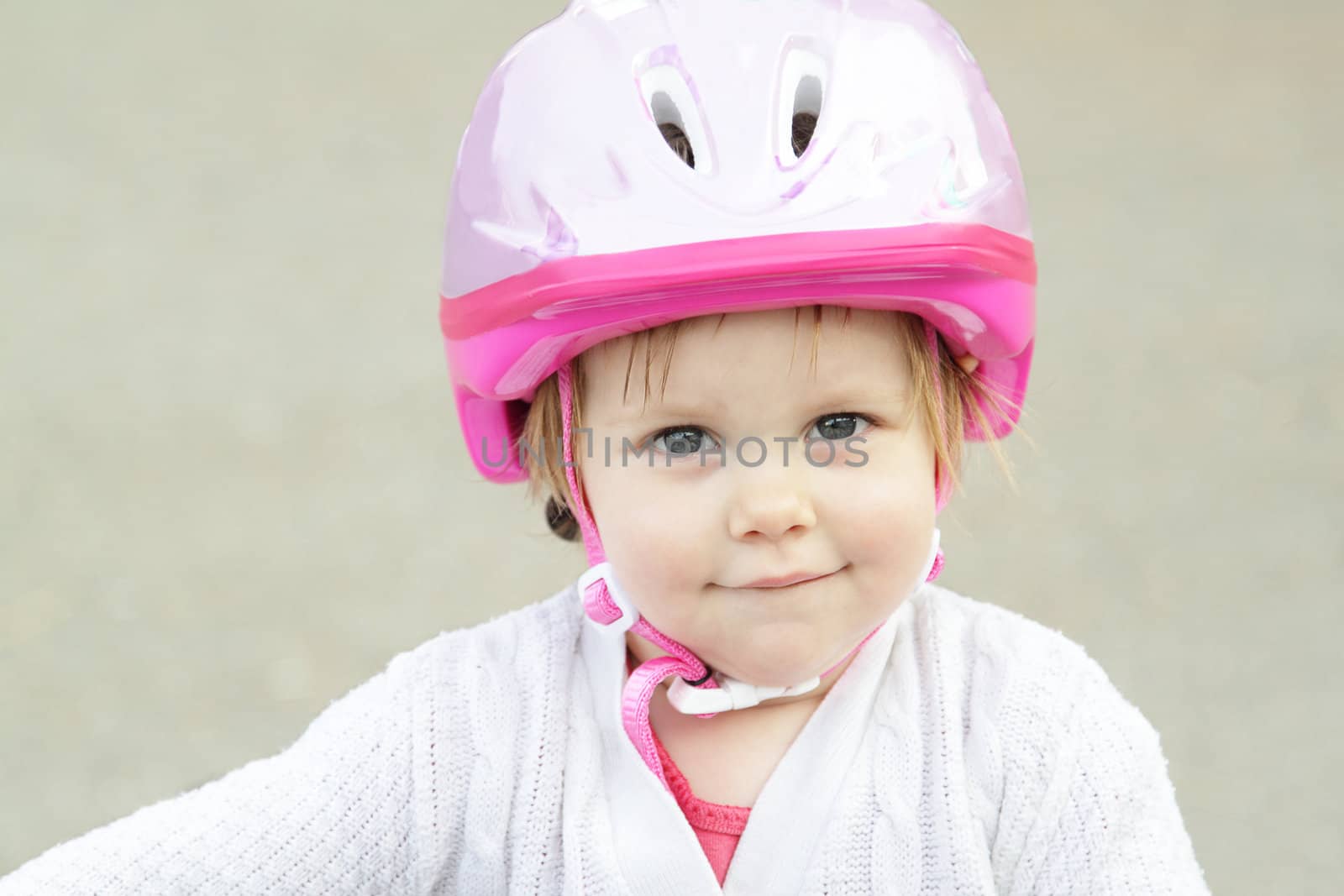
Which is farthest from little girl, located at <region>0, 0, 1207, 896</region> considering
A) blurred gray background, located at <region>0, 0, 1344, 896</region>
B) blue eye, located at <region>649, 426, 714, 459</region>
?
blurred gray background, located at <region>0, 0, 1344, 896</region>

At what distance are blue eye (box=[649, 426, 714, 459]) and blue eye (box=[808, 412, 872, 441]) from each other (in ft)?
0.34

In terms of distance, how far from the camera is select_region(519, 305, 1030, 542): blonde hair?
5.15 ft

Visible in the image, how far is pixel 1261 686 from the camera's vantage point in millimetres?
→ 3080

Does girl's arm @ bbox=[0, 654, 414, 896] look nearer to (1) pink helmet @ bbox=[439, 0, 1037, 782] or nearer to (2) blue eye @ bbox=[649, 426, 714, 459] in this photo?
(1) pink helmet @ bbox=[439, 0, 1037, 782]

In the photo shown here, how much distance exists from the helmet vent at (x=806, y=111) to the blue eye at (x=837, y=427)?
256 millimetres

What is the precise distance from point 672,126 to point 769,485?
1.36 feet

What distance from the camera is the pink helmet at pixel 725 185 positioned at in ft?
4.87

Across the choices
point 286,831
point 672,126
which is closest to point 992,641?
point 672,126

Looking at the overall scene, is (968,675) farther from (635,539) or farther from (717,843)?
(635,539)

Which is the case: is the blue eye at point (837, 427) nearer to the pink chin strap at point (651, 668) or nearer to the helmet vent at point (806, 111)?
the pink chin strap at point (651, 668)

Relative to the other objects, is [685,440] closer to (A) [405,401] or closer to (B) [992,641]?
(B) [992,641]

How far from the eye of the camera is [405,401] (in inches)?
165

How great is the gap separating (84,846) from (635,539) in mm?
643

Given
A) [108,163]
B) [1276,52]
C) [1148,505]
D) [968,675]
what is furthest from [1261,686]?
[108,163]
